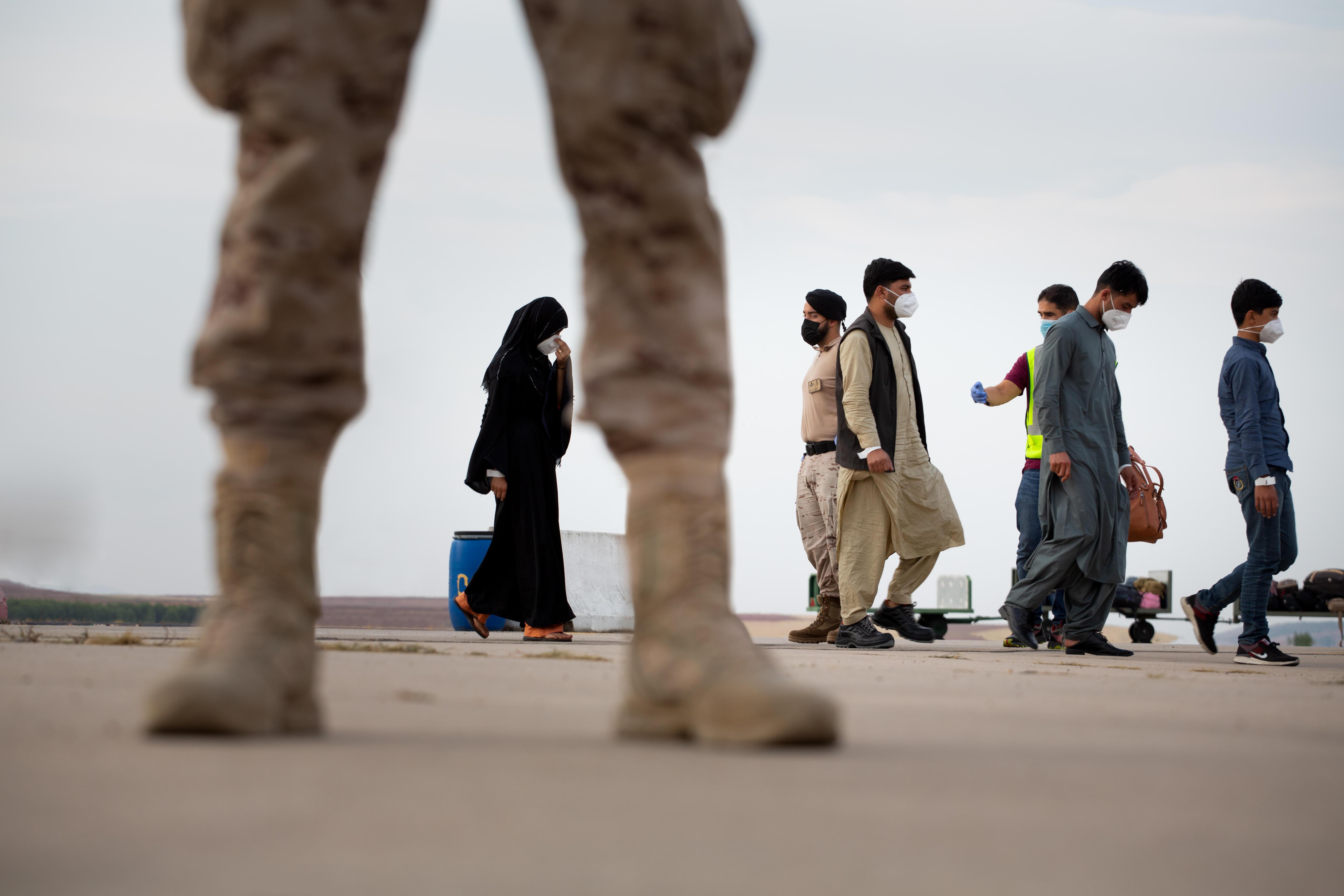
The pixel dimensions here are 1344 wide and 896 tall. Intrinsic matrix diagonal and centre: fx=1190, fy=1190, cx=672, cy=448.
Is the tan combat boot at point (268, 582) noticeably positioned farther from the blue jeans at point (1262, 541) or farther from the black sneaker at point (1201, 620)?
the black sneaker at point (1201, 620)

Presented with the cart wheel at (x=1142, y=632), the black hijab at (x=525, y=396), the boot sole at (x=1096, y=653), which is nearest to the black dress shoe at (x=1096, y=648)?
the boot sole at (x=1096, y=653)

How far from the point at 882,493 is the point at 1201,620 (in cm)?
190

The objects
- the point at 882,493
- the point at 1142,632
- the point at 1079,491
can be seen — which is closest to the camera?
the point at 1079,491

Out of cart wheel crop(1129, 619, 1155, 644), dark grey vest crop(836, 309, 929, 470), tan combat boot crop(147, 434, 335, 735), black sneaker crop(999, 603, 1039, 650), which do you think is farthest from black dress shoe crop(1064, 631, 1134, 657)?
cart wheel crop(1129, 619, 1155, 644)

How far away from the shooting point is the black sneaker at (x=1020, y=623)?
6.92 metres

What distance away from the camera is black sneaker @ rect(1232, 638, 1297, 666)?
5840mm

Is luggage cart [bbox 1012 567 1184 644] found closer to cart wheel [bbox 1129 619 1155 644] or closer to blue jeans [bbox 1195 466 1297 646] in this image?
cart wheel [bbox 1129 619 1155 644]

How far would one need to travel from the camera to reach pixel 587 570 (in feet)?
39.0

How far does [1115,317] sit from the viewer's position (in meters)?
6.88

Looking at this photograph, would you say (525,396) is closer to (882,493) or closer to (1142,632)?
(882,493)

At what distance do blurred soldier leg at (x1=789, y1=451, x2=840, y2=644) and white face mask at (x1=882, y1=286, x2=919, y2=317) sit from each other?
1024 mm

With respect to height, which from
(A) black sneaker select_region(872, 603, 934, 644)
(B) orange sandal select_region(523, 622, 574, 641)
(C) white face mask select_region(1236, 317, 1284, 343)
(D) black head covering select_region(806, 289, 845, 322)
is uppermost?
(D) black head covering select_region(806, 289, 845, 322)

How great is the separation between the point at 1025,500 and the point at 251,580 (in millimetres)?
7420

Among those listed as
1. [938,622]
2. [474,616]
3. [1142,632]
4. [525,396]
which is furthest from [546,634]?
[1142,632]
